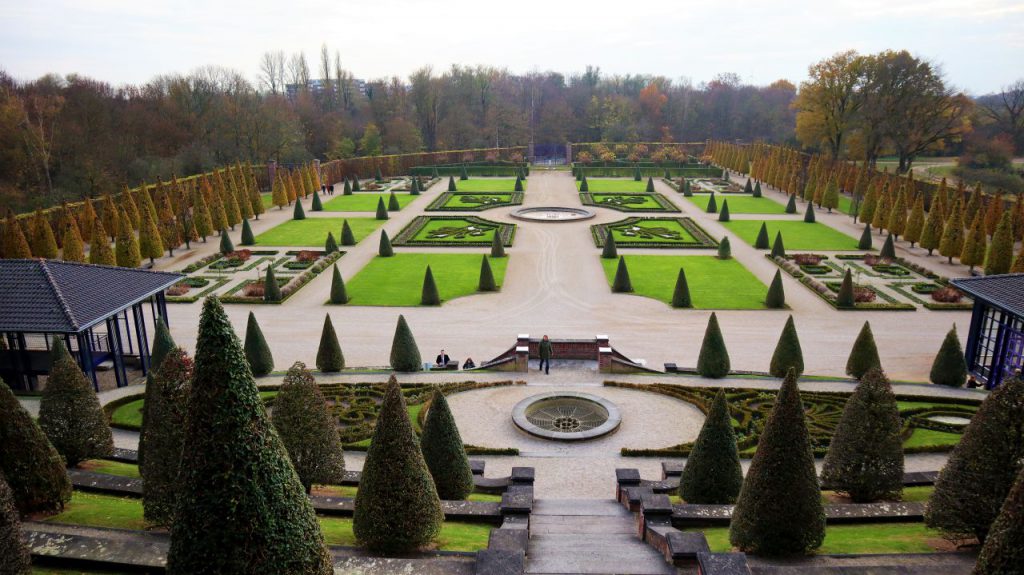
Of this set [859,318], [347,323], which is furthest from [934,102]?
[347,323]

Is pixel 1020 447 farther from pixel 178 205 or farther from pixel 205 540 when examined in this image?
pixel 178 205

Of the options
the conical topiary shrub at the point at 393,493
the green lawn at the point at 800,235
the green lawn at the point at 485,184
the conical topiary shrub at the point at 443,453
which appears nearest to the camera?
the conical topiary shrub at the point at 393,493

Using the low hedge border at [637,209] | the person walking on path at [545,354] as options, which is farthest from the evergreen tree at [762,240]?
the person walking on path at [545,354]

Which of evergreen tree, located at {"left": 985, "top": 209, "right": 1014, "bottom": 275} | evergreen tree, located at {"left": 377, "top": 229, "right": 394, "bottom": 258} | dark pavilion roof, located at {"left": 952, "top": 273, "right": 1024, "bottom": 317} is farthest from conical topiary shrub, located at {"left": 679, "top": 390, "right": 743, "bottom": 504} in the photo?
evergreen tree, located at {"left": 377, "top": 229, "right": 394, "bottom": 258}

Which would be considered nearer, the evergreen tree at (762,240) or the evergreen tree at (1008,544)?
the evergreen tree at (1008,544)

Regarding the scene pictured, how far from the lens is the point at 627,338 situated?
2908 cm

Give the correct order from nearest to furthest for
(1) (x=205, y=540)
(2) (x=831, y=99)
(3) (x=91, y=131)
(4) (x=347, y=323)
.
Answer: (1) (x=205, y=540), (4) (x=347, y=323), (3) (x=91, y=131), (2) (x=831, y=99)

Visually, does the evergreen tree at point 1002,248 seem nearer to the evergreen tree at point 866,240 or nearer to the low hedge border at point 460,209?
the evergreen tree at point 866,240

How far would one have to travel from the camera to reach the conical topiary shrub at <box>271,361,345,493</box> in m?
13.9

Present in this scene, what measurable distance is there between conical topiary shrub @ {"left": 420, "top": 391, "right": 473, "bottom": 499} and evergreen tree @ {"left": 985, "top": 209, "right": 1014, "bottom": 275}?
3598cm

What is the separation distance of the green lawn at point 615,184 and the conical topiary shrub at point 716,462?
6220 cm

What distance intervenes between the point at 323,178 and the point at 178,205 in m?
28.8

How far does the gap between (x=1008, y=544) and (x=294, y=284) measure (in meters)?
34.0

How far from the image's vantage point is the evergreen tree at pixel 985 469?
10.7 meters
